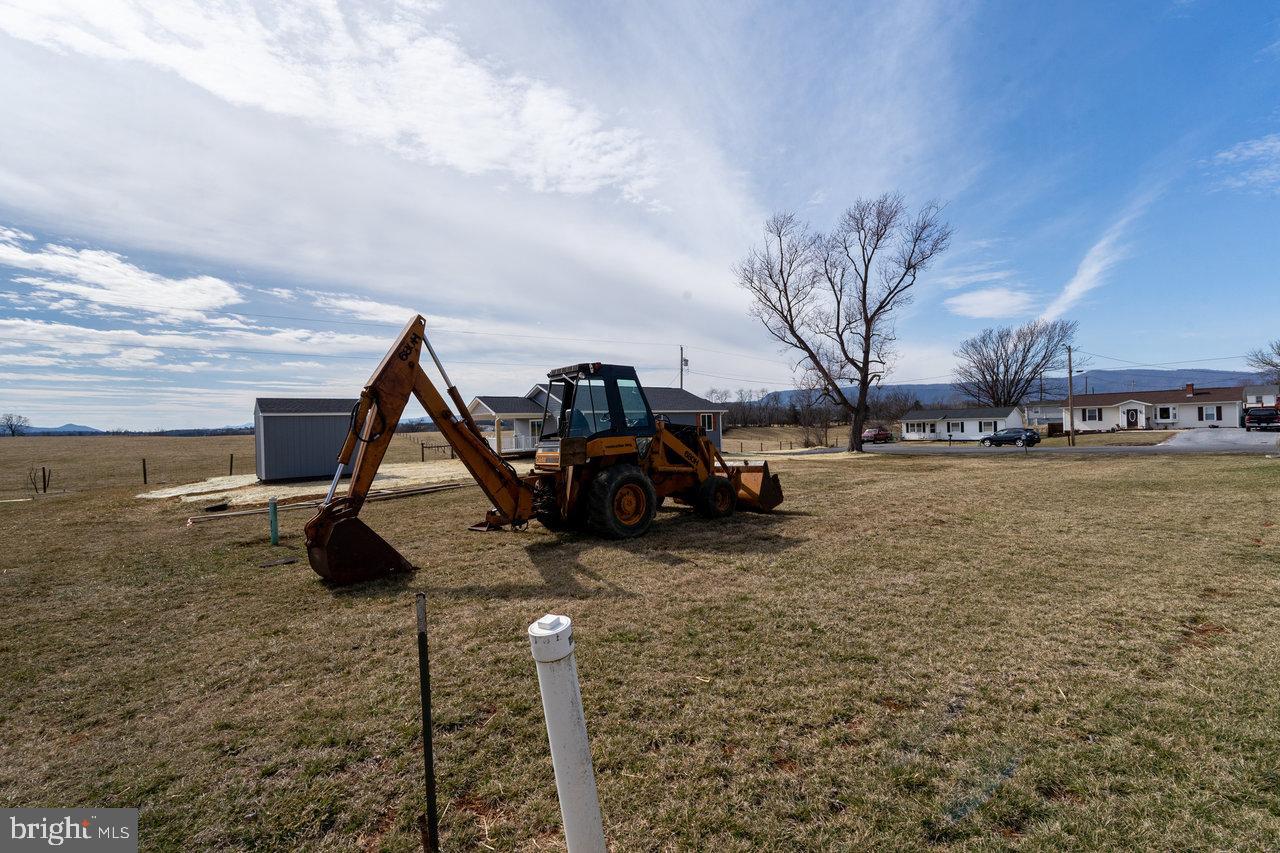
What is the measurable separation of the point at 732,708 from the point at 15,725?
4.76 metres

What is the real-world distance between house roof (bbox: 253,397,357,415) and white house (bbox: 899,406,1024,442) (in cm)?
5402

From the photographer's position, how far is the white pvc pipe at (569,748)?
1.98m

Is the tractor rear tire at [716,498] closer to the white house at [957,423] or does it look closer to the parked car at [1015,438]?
the parked car at [1015,438]

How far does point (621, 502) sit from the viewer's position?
29.4 ft

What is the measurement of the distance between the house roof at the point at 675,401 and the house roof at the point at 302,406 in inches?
623

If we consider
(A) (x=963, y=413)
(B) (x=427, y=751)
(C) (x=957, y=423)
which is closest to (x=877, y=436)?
(C) (x=957, y=423)

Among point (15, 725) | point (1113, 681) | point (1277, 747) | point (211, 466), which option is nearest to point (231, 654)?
point (15, 725)

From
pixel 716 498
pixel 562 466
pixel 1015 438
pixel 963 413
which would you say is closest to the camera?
pixel 562 466

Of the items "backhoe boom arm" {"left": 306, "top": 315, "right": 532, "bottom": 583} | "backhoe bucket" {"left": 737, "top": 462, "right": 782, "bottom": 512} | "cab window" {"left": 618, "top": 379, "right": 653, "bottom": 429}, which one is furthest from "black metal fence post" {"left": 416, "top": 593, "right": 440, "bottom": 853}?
"backhoe bucket" {"left": 737, "top": 462, "right": 782, "bottom": 512}

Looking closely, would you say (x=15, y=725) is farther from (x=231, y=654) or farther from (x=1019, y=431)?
(x=1019, y=431)

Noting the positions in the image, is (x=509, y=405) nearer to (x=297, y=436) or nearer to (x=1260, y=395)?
(x=297, y=436)

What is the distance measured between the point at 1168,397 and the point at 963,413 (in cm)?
2220

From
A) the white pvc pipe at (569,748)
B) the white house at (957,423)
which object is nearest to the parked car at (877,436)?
the white house at (957,423)

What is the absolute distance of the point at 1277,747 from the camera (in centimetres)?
301
